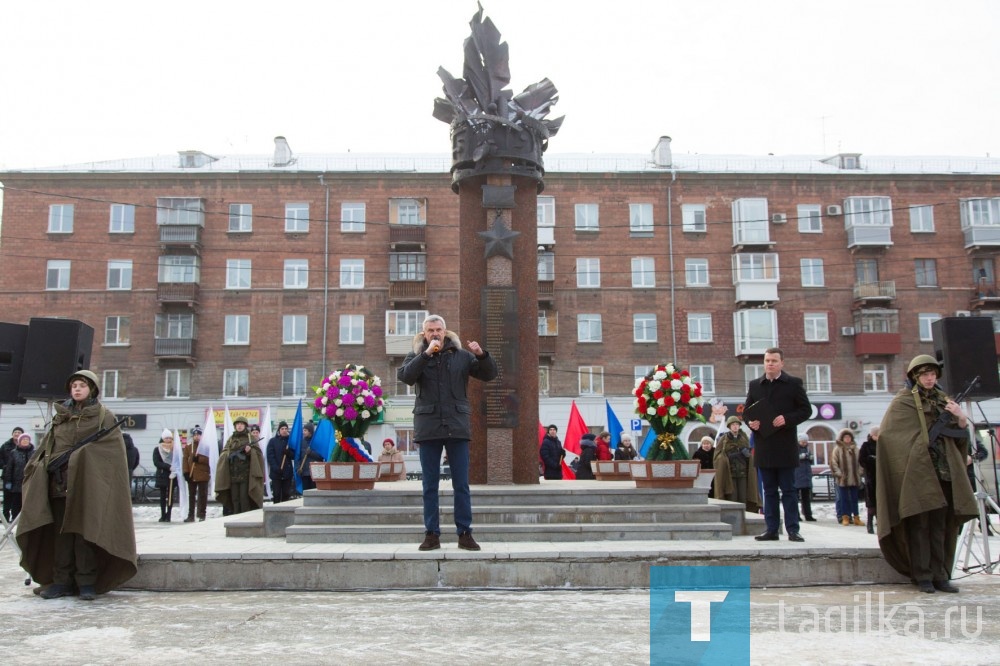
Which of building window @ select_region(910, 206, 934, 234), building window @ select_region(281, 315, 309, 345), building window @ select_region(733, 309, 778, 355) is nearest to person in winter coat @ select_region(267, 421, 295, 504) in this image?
building window @ select_region(281, 315, 309, 345)

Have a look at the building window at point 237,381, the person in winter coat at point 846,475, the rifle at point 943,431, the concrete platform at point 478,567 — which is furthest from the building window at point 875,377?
the rifle at point 943,431

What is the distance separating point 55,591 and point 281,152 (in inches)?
1649

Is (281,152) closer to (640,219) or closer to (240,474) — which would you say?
(640,219)

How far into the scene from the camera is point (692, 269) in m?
45.3

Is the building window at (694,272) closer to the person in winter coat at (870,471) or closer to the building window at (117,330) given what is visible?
the building window at (117,330)

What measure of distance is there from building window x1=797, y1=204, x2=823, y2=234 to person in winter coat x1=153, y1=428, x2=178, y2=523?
34.3 metres

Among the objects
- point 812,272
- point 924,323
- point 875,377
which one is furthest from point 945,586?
point 924,323

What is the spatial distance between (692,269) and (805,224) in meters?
6.10

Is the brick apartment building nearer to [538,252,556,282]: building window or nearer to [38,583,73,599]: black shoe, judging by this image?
[538,252,556,282]: building window

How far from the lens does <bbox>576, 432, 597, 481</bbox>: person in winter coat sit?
1859 cm

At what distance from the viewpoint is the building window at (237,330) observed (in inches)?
1730

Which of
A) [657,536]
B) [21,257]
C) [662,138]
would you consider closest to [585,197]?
[662,138]

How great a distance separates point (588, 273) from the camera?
147ft

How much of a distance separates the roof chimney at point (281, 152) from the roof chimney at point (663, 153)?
19009 millimetres
